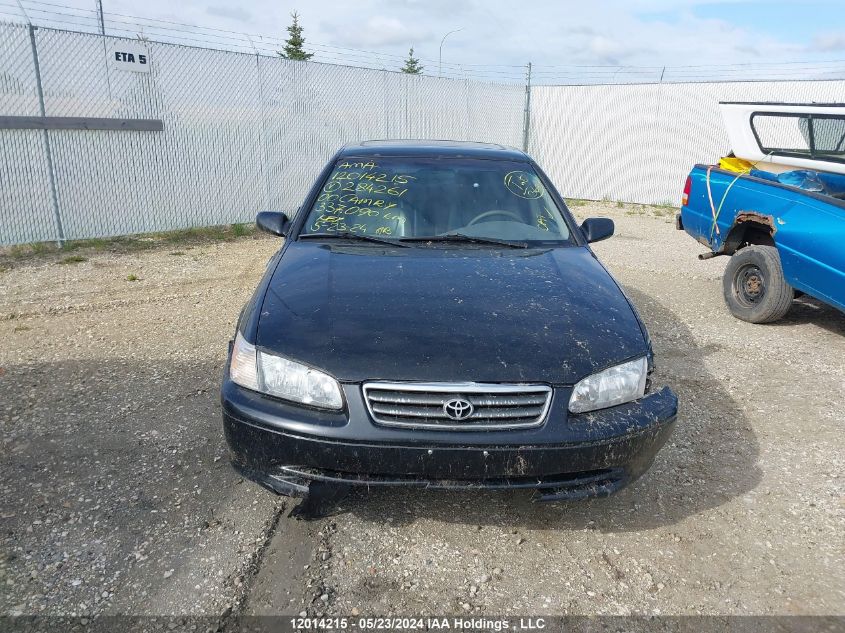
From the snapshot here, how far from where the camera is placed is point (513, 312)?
2.81 metres

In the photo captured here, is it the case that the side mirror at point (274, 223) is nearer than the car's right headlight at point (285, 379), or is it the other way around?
the car's right headlight at point (285, 379)

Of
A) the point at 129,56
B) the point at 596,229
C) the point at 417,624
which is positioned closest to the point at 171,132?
the point at 129,56

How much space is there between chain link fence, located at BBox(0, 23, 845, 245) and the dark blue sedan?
6.55 meters

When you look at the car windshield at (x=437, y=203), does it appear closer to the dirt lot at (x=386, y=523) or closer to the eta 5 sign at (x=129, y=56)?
the dirt lot at (x=386, y=523)

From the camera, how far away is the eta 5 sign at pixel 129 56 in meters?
8.59

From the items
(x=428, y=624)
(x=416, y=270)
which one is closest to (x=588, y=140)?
(x=416, y=270)

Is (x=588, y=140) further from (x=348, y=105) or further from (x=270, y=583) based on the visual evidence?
(x=270, y=583)

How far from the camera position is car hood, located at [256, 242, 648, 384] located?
97.8 inches

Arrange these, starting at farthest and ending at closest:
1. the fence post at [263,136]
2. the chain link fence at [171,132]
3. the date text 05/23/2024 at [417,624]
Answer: the fence post at [263,136] < the chain link fence at [171,132] < the date text 05/23/2024 at [417,624]

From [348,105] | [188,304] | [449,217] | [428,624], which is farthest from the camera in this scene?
[348,105]

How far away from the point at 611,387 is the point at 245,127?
9015 mm

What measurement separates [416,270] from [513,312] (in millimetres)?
609

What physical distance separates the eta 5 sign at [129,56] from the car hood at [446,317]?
22.6ft

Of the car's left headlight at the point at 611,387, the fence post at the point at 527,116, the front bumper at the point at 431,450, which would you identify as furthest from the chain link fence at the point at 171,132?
the car's left headlight at the point at 611,387
